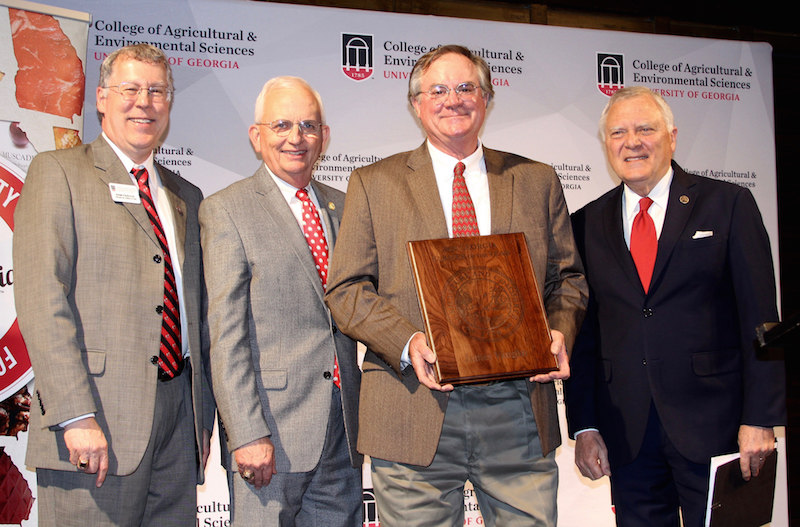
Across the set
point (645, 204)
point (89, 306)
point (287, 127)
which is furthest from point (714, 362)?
point (89, 306)

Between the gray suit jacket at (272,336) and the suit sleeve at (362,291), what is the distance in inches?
10.7

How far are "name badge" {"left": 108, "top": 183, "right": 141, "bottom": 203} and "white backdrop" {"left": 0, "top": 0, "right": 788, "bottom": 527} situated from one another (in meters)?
1.44

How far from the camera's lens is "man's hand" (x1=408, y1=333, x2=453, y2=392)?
205 cm

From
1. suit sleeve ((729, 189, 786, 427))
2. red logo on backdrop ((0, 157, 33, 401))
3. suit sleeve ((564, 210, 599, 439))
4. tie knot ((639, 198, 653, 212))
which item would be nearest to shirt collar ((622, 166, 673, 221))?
tie knot ((639, 198, 653, 212))

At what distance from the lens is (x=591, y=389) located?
8.91 feet

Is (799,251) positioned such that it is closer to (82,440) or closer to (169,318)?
(169,318)

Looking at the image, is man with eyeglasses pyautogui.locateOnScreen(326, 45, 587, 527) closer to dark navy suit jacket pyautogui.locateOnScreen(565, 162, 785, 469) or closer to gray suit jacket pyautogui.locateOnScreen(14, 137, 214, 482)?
dark navy suit jacket pyautogui.locateOnScreen(565, 162, 785, 469)

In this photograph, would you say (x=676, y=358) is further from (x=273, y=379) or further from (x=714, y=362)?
(x=273, y=379)

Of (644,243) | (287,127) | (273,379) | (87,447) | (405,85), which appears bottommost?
(87,447)

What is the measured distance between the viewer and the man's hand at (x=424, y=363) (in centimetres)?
205

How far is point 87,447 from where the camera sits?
7.23ft

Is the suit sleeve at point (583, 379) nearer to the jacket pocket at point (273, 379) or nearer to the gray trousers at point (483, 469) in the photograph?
the gray trousers at point (483, 469)

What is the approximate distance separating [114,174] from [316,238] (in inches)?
31.1

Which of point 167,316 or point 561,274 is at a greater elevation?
point 561,274
